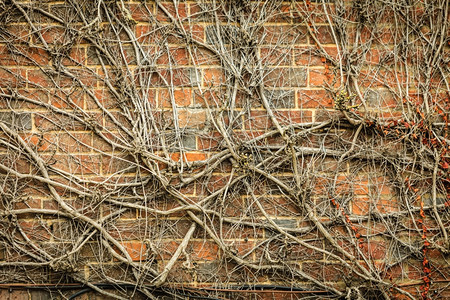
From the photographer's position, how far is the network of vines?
8.12 feet

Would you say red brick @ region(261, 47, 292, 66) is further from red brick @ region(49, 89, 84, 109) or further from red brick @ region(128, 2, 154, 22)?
red brick @ region(49, 89, 84, 109)

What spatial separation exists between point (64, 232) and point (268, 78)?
148 cm

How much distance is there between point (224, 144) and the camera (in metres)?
2.49

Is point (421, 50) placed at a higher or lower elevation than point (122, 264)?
higher

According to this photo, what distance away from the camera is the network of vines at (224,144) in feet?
8.12

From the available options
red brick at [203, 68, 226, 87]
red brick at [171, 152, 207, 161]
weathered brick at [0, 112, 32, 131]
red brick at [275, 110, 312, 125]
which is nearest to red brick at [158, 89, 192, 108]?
red brick at [203, 68, 226, 87]

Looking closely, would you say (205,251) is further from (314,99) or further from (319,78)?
(319,78)

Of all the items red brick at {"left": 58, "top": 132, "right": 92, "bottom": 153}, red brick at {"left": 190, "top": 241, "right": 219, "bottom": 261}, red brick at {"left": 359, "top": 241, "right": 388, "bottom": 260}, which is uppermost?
red brick at {"left": 58, "top": 132, "right": 92, "bottom": 153}

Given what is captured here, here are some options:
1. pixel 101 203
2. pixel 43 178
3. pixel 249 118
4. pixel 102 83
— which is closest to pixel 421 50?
pixel 249 118

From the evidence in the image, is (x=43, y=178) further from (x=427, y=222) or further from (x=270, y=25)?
(x=427, y=222)

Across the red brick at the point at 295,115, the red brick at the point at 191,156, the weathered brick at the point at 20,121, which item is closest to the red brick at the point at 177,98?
the red brick at the point at 191,156

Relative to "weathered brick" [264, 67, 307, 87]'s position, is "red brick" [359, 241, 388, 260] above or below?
below

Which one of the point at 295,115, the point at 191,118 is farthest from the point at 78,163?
the point at 295,115

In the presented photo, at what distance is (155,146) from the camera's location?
2.50m
